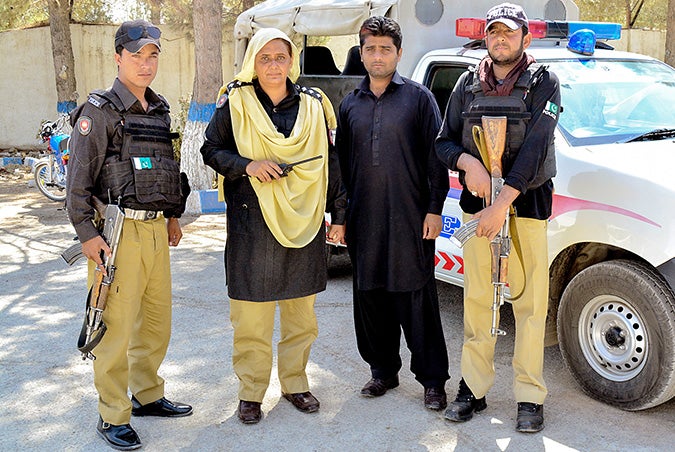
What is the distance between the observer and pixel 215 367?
483 cm

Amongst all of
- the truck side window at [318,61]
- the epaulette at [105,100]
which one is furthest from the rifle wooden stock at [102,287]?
the truck side window at [318,61]

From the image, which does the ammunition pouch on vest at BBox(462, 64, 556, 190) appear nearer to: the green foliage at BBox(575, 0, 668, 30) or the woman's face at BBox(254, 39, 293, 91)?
the woman's face at BBox(254, 39, 293, 91)

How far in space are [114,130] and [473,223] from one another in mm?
1783

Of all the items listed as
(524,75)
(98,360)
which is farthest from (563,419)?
(98,360)

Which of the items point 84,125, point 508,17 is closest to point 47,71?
point 84,125

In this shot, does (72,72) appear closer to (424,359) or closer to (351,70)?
(351,70)

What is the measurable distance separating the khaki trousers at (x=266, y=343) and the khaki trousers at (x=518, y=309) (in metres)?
0.85

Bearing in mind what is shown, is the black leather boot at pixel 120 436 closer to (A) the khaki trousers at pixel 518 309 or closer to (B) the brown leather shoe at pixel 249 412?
(B) the brown leather shoe at pixel 249 412

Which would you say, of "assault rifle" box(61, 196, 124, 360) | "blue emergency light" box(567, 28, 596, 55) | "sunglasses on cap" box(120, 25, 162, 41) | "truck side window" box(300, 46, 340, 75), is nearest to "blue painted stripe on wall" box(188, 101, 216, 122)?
"truck side window" box(300, 46, 340, 75)

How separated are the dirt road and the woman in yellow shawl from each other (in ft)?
0.79

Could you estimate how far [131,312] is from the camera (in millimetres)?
3768

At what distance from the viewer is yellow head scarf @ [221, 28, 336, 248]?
3805 millimetres

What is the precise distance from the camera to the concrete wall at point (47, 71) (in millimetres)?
16609

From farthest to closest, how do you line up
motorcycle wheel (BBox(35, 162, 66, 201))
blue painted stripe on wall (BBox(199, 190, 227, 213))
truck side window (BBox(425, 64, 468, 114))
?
motorcycle wheel (BBox(35, 162, 66, 201)) < blue painted stripe on wall (BBox(199, 190, 227, 213)) < truck side window (BBox(425, 64, 468, 114))
